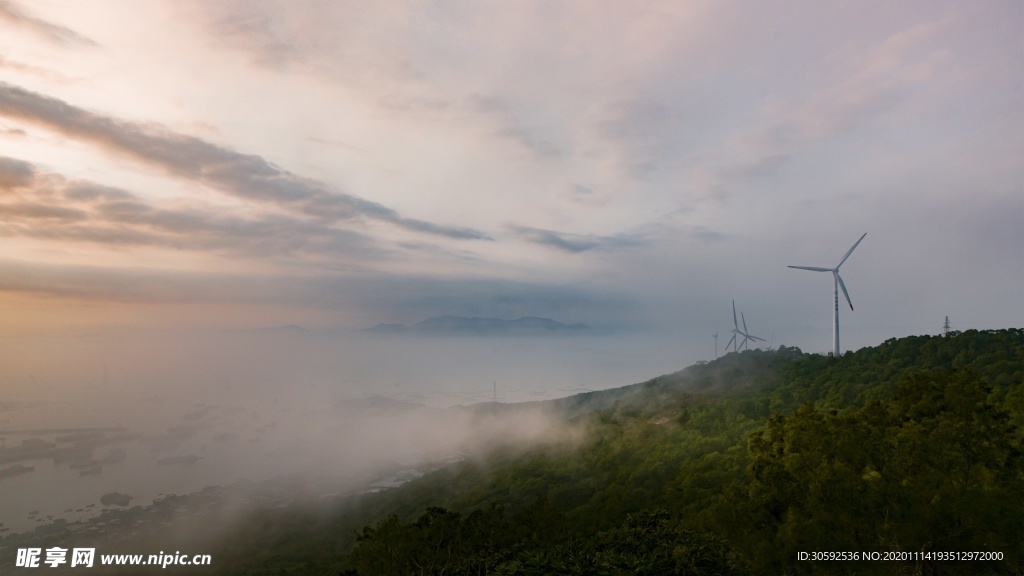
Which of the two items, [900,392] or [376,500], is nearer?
[900,392]

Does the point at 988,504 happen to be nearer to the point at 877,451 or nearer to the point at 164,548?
the point at 877,451

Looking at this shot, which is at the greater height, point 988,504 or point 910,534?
point 988,504

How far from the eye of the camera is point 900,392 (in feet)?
147

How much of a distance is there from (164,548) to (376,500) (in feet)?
218

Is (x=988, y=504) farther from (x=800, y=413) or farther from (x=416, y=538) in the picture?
(x=416, y=538)

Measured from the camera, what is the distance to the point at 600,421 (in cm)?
19212

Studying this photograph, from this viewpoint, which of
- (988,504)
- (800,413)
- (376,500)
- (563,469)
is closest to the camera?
(988,504)

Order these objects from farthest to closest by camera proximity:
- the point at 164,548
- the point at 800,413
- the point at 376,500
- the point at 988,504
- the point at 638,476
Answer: the point at 376,500
the point at 164,548
the point at 638,476
the point at 800,413
the point at 988,504

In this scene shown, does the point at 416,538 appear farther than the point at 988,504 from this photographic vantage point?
Yes

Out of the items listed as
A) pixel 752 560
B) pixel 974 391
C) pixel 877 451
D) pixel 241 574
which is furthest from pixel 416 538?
pixel 241 574

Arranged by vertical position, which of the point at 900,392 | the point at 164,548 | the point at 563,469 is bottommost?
the point at 164,548

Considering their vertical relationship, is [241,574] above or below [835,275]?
below

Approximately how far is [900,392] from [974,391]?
18.7 feet

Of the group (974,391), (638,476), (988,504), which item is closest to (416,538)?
(988,504)
